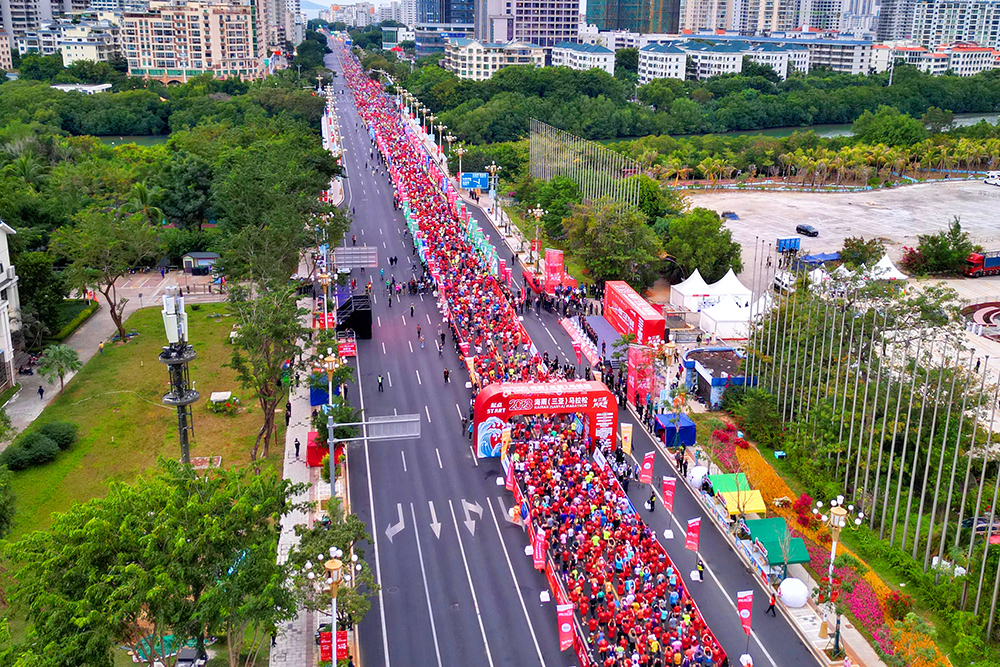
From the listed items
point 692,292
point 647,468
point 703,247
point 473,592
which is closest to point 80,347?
point 473,592

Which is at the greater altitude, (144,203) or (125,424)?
(144,203)

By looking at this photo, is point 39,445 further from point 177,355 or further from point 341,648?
point 341,648

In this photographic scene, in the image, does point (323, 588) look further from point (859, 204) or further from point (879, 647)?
point (859, 204)

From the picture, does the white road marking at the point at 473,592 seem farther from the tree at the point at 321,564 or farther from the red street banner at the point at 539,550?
the tree at the point at 321,564

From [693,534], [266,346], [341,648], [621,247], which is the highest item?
[266,346]

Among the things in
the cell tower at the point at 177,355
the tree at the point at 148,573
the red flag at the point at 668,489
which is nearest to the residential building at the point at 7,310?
the cell tower at the point at 177,355

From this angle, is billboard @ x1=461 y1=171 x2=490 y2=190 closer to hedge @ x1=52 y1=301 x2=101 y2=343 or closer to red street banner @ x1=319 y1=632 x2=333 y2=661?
hedge @ x1=52 y1=301 x2=101 y2=343

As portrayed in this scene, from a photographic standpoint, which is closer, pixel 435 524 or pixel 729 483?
pixel 435 524

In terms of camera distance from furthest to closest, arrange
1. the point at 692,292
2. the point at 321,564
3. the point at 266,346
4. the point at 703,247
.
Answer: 1. the point at 703,247
2. the point at 692,292
3. the point at 266,346
4. the point at 321,564
